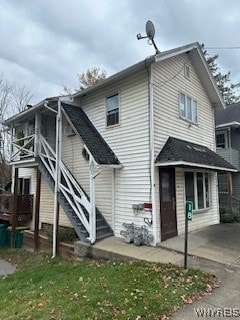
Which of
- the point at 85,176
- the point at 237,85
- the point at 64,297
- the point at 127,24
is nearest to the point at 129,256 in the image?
the point at 64,297

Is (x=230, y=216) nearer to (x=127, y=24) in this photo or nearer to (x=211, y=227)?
(x=211, y=227)

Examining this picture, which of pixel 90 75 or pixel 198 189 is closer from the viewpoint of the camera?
pixel 198 189

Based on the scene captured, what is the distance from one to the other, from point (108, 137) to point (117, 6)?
5230mm

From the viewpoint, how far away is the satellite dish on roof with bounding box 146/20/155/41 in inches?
391

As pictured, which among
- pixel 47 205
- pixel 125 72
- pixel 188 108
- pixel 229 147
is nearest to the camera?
pixel 125 72

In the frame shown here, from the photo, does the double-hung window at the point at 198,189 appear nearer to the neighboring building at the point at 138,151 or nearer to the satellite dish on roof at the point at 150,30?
the neighboring building at the point at 138,151

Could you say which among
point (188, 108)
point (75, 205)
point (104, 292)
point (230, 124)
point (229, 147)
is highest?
Answer: point (230, 124)

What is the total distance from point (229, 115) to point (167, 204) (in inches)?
478

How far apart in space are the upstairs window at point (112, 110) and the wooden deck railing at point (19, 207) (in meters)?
6.76

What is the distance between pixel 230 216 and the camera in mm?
12453

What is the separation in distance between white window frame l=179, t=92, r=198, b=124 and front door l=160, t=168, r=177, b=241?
8.93 feet

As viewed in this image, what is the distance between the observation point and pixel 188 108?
11102 millimetres

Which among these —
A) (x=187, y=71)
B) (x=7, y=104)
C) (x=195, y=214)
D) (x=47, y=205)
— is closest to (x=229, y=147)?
(x=187, y=71)

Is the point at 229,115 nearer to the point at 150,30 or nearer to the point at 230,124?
the point at 230,124
